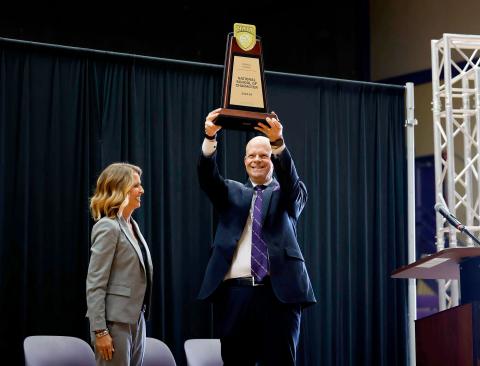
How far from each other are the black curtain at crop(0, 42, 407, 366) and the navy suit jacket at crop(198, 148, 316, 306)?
191cm

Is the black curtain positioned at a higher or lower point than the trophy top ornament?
lower

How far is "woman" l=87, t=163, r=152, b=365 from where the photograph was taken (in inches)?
150

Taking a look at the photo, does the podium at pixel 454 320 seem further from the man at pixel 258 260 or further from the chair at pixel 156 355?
the chair at pixel 156 355

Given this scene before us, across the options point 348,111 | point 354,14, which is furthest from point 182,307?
point 354,14

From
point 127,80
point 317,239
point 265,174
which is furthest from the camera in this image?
point 317,239

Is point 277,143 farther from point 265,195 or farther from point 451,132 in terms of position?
point 451,132

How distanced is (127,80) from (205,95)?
633 mm

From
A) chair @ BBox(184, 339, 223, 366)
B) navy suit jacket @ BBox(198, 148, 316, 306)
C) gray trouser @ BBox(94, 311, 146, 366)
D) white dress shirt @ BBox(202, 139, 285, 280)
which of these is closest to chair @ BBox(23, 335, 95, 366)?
chair @ BBox(184, 339, 223, 366)

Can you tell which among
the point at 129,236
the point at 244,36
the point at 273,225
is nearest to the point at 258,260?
the point at 273,225

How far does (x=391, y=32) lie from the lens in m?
8.66

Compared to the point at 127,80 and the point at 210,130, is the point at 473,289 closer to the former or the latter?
the point at 210,130

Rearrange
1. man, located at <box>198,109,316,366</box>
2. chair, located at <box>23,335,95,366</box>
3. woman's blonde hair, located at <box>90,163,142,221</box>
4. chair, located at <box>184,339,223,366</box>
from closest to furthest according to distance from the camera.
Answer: man, located at <box>198,109,316,366</box> < woman's blonde hair, located at <box>90,163,142,221</box> < chair, located at <box>23,335,95,366</box> < chair, located at <box>184,339,223,366</box>

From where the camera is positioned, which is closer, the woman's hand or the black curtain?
the woman's hand

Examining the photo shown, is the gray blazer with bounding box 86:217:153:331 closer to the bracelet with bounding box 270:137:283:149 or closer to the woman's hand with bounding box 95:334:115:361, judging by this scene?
the woman's hand with bounding box 95:334:115:361
